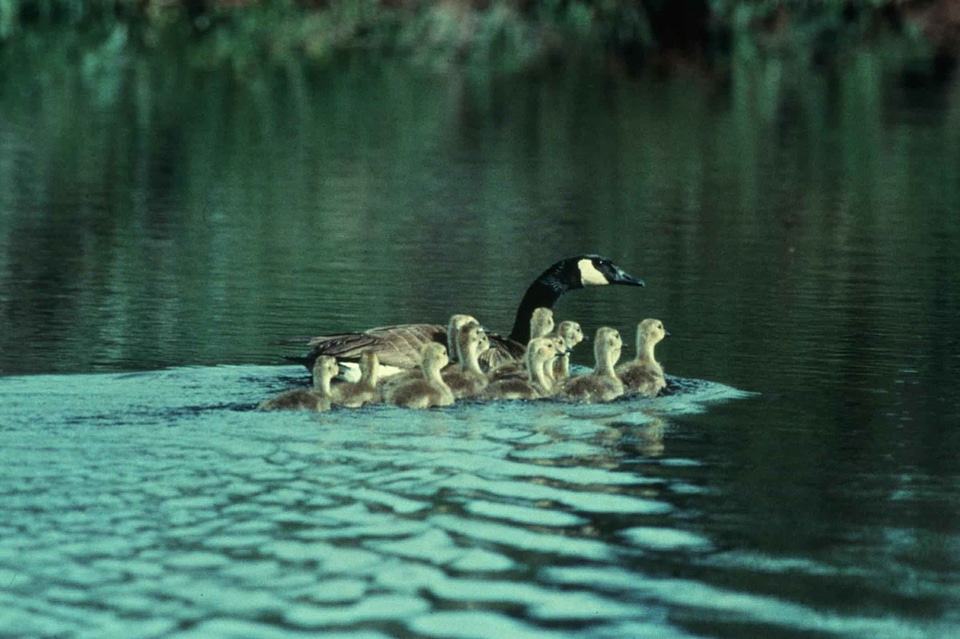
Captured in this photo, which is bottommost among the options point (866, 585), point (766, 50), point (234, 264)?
point (866, 585)

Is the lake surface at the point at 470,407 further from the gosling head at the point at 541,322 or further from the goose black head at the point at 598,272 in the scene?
the gosling head at the point at 541,322

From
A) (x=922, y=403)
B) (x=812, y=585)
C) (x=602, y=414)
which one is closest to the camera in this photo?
(x=812, y=585)

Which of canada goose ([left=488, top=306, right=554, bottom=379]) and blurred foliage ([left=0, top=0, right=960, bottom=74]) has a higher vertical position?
blurred foliage ([left=0, top=0, right=960, bottom=74])

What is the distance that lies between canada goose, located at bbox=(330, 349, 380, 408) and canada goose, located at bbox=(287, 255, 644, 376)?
1.31 ft

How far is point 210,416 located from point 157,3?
4325 cm

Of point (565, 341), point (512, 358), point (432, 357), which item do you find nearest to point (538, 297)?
point (512, 358)

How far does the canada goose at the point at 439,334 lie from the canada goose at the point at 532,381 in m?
0.63

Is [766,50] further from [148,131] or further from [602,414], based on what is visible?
[602,414]

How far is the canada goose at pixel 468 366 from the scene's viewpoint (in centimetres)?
1296

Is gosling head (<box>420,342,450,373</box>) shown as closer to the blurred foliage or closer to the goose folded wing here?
the goose folded wing

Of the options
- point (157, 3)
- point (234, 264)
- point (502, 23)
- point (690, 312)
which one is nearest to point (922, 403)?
point (690, 312)

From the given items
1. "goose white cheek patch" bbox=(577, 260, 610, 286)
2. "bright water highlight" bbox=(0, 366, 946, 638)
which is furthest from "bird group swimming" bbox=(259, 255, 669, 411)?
"goose white cheek patch" bbox=(577, 260, 610, 286)

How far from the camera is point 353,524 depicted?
31.1ft

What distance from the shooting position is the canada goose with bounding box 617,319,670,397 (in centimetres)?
1339
